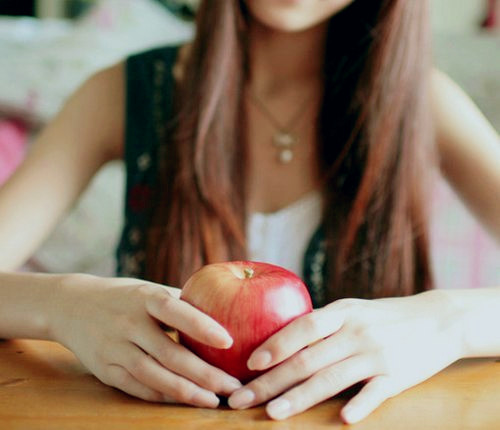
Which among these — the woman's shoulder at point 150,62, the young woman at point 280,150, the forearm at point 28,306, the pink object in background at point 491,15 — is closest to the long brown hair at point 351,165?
the young woman at point 280,150

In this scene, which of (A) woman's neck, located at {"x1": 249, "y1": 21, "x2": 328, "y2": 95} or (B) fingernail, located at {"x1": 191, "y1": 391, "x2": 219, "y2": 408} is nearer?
(B) fingernail, located at {"x1": 191, "y1": 391, "x2": 219, "y2": 408}

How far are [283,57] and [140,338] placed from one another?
77 cm

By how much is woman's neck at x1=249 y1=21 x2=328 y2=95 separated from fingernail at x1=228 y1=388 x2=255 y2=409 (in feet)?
2.63

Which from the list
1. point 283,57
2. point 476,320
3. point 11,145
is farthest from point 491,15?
point 476,320

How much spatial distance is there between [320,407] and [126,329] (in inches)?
7.1

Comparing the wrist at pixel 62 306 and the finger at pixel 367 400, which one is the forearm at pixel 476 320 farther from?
the wrist at pixel 62 306

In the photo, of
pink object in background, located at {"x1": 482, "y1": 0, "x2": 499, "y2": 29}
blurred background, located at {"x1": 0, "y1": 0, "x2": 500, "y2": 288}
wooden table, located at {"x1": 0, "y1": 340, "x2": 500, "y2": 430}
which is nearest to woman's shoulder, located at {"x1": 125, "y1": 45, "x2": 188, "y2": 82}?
blurred background, located at {"x1": 0, "y1": 0, "x2": 500, "y2": 288}

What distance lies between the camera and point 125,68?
4.32ft

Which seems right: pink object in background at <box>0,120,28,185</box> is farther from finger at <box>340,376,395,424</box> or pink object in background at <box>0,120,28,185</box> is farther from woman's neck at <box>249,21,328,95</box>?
finger at <box>340,376,395,424</box>

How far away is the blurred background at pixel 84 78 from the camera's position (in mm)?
1623

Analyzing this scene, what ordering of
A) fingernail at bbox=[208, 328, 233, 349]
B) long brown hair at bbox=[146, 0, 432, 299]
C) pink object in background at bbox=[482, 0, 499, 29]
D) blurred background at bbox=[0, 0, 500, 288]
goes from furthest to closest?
1. pink object in background at bbox=[482, 0, 499, 29]
2. blurred background at bbox=[0, 0, 500, 288]
3. long brown hair at bbox=[146, 0, 432, 299]
4. fingernail at bbox=[208, 328, 233, 349]

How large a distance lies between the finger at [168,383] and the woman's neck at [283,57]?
773 mm

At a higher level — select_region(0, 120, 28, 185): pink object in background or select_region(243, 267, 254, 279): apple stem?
select_region(243, 267, 254, 279): apple stem

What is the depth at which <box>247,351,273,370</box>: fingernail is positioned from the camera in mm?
585
